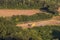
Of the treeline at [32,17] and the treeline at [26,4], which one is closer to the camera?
the treeline at [32,17]

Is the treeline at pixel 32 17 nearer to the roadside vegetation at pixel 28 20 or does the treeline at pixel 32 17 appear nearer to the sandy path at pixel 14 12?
the roadside vegetation at pixel 28 20

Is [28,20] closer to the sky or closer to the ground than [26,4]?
closer to the ground

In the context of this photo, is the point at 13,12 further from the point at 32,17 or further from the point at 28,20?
the point at 28,20

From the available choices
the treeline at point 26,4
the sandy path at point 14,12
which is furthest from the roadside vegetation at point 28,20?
the sandy path at point 14,12

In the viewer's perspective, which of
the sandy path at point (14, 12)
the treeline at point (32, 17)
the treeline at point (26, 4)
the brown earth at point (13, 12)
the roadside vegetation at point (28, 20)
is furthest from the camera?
the treeline at point (26, 4)

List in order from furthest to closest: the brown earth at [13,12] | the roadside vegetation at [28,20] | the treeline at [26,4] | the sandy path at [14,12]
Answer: the treeline at [26,4]
the sandy path at [14,12]
the brown earth at [13,12]
the roadside vegetation at [28,20]

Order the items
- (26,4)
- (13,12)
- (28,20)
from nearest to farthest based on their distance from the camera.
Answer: (28,20)
(13,12)
(26,4)

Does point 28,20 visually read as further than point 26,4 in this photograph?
No

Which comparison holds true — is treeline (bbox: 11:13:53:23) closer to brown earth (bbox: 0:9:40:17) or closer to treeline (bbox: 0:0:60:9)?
brown earth (bbox: 0:9:40:17)

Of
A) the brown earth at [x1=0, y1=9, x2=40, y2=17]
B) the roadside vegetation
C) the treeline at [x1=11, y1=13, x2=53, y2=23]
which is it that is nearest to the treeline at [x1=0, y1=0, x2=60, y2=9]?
the roadside vegetation

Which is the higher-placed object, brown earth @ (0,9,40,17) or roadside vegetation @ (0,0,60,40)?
roadside vegetation @ (0,0,60,40)

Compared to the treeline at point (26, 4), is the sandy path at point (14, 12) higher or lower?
lower

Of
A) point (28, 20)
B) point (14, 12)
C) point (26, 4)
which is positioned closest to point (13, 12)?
point (14, 12)
